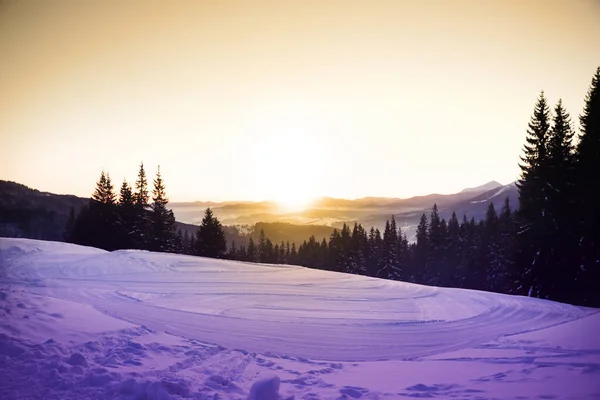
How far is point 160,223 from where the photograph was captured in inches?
1551

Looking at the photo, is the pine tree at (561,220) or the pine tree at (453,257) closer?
the pine tree at (561,220)

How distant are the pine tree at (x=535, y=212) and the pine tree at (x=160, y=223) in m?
35.1

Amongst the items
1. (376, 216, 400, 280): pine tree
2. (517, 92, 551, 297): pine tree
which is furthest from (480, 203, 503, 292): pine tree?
(517, 92, 551, 297): pine tree

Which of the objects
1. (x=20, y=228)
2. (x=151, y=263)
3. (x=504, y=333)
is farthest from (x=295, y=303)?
(x=20, y=228)

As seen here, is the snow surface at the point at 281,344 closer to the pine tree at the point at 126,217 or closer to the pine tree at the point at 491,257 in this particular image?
the pine tree at the point at 126,217

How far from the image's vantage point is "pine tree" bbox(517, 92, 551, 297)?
21.0m

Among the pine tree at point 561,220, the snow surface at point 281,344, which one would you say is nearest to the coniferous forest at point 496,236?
the pine tree at point 561,220

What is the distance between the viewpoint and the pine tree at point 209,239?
40781 mm

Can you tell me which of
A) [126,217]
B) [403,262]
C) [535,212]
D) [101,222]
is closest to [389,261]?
[403,262]

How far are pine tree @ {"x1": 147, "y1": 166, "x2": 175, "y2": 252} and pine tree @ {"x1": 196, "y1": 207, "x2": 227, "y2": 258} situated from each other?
3457mm

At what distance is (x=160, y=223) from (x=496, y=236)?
4024 centimetres

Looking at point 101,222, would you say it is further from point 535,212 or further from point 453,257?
point 453,257

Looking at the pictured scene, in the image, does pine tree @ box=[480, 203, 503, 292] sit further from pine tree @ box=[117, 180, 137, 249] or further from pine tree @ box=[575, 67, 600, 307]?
pine tree @ box=[117, 180, 137, 249]

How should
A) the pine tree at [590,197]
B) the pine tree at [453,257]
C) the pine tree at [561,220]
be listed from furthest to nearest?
the pine tree at [453,257], the pine tree at [561,220], the pine tree at [590,197]
